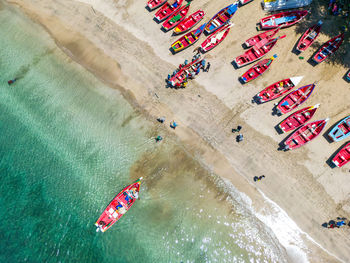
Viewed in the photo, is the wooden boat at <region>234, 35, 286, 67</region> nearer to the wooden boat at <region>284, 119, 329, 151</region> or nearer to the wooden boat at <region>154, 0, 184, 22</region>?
the wooden boat at <region>284, 119, 329, 151</region>

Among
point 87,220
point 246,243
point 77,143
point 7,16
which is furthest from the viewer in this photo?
point 7,16

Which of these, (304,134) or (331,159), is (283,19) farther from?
(331,159)

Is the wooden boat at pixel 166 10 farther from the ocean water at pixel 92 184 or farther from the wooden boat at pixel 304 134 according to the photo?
the wooden boat at pixel 304 134

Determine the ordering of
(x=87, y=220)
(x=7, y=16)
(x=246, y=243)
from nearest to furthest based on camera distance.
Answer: (x=246, y=243) → (x=87, y=220) → (x=7, y=16)

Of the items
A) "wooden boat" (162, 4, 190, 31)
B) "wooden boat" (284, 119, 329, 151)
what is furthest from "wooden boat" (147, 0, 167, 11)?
"wooden boat" (284, 119, 329, 151)

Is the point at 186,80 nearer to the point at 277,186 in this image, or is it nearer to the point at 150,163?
the point at 150,163

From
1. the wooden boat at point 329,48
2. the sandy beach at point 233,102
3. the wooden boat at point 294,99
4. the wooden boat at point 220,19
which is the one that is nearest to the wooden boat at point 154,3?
the sandy beach at point 233,102

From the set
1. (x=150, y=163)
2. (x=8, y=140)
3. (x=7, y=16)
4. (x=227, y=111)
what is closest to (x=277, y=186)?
(x=227, y=111)
